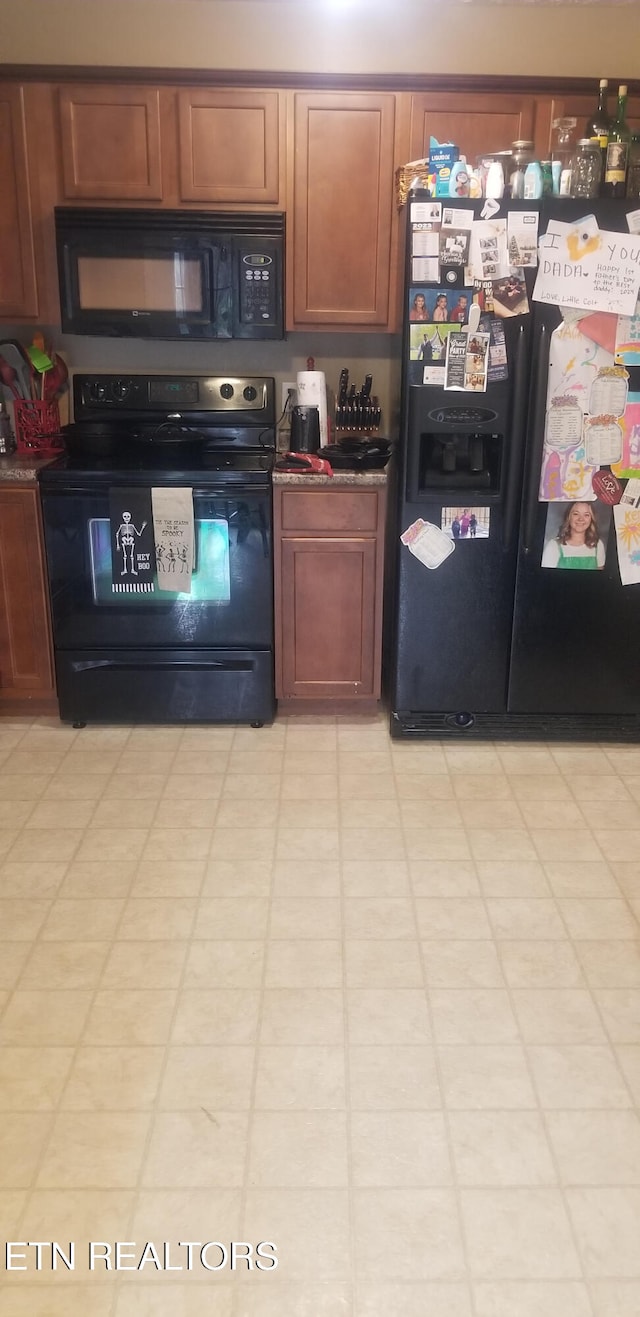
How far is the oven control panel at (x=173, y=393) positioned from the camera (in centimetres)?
376

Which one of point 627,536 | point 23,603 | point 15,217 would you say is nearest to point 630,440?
point 627,536

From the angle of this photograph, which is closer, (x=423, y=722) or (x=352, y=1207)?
(x=352, y=1207)

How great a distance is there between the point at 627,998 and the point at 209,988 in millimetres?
931

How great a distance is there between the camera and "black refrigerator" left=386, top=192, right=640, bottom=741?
10.1 feet

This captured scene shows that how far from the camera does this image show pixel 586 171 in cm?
303

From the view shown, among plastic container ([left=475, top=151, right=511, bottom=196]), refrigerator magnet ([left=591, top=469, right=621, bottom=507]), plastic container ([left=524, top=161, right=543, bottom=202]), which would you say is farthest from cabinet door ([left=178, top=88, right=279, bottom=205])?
refrigerator magnet ([left=591, top=469, right=621, bottom=507])

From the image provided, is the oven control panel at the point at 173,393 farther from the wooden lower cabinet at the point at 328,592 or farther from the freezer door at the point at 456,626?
the freezer door at the point at 456,626

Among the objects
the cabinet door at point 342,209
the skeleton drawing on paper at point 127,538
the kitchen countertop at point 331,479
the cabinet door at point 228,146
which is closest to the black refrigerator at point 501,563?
the kitchen countertop at point 331,479

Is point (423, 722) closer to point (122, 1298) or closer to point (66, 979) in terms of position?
point (66, 979)

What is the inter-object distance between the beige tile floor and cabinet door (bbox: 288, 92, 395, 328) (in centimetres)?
164

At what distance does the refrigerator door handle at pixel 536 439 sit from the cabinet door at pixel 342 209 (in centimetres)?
70

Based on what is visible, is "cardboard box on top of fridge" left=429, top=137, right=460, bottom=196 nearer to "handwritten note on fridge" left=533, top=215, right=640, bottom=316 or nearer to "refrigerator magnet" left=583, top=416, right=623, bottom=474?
"handwritten note on fridge" left=533, top=215, right=640, bottom=316

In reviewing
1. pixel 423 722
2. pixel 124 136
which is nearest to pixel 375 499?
Answer: pixel 423 722

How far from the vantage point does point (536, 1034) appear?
2080 mm
